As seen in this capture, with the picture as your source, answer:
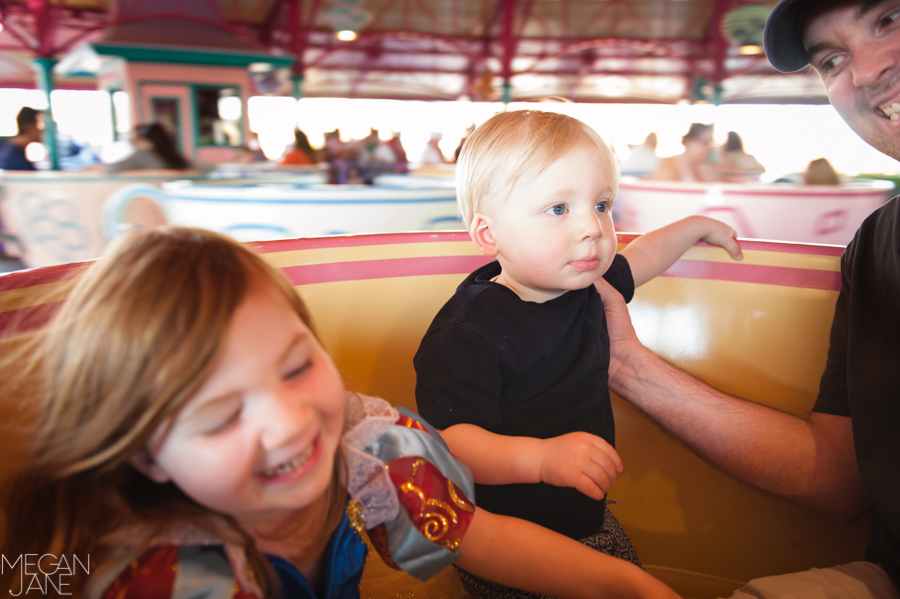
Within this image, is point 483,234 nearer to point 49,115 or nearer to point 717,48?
point 49,115

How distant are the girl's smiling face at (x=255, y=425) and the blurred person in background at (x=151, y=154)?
344 cm

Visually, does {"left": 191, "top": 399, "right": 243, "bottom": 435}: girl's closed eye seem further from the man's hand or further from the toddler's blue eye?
the man's hand

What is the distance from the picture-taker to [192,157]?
20.1 feet

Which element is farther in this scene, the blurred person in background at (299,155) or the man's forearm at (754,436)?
the blurred person in background at (299,155)

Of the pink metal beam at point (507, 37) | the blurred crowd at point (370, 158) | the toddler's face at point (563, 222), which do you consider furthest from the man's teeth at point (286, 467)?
the pink metal beam at point (507, 37)

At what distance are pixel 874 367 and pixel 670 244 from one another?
34 centimetres

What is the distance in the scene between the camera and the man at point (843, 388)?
0.61m

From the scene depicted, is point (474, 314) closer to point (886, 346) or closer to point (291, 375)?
point (291, 375)

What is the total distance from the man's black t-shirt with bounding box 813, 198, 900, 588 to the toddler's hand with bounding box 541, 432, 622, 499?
279 mm

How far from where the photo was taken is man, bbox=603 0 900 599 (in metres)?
0.61

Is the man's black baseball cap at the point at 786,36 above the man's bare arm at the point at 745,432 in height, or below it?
above

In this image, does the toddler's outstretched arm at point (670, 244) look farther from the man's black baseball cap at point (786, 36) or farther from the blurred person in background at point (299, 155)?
the blurred person in background at point (299, 155)

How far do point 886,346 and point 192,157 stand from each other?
6529 millimetres

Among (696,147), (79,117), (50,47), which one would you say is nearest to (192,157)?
(50,47)
